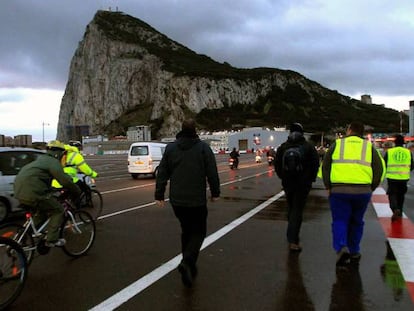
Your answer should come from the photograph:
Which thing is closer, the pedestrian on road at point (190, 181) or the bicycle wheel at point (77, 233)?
the pedestrian on road at point (190, 181)

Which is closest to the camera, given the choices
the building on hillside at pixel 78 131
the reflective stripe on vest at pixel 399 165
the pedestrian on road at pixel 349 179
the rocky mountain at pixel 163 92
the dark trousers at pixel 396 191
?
the pedestrian on road at pixel 349 179

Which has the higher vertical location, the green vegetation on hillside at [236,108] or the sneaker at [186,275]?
the green vegetation on hillside at [236,108]

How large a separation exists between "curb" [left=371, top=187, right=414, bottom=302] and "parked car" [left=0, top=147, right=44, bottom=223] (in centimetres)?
716

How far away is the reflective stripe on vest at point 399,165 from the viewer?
9.13m

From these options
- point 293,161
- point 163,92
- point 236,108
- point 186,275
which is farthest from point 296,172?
point 236,108

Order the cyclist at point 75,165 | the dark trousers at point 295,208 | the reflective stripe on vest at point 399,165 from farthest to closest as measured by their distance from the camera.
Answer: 1. the cyclist at point 75,165
2. the reflective stripe on vest at point 399,165
3. the dark trousers at point 295,208

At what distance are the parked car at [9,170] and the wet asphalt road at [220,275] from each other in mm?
2030

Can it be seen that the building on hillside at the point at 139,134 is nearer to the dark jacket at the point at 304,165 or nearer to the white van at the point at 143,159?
the white van at the point at 143,159

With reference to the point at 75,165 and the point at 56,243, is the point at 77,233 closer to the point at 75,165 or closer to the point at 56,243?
the point at 56,243

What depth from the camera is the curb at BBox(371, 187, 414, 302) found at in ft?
18.4

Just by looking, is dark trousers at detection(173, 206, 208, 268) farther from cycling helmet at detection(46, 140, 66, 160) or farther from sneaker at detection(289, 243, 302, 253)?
sneaker at detection(289, 243, 302, 253)

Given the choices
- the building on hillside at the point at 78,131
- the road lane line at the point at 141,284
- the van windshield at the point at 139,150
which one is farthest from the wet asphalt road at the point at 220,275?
the building on hillside at the point at 78,131

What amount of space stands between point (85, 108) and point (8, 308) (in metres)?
187

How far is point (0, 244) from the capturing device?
4.61 meters
